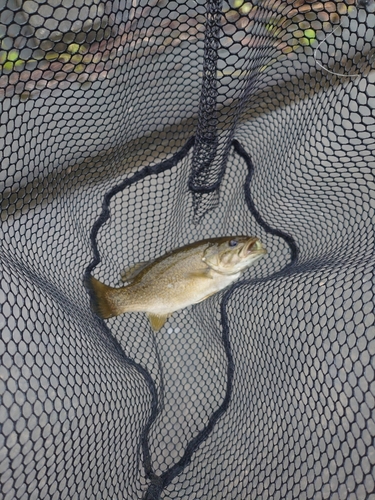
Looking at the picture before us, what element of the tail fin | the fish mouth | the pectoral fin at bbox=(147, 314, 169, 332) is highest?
the fish mouth

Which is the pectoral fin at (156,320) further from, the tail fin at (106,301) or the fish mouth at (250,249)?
the fish mouth at (250,249)

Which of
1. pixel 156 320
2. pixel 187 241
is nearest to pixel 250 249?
pixel 156 320

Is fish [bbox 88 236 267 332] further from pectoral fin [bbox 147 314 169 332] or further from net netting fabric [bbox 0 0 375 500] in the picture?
net netting fabric [bbox 0 0 375 500]

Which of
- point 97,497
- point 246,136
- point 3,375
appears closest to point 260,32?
point 246,136

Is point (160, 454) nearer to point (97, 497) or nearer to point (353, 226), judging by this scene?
point (97, 497)

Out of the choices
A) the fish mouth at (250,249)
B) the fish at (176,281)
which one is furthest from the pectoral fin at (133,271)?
the fish mouth at (250,249)

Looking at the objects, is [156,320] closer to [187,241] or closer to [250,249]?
[250,249]

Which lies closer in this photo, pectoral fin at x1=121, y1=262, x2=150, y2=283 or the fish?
the fish

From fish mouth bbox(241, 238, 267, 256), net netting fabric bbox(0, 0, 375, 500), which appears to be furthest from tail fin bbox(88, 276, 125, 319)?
→ fish mouth bbox(241, 238, 267, 256)
